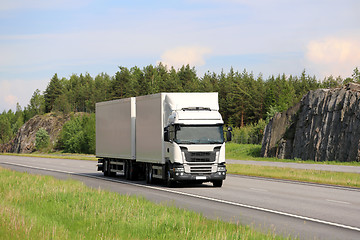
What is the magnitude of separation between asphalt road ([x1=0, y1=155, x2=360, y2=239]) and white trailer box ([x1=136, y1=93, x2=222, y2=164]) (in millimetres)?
1609

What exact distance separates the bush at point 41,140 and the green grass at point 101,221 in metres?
140

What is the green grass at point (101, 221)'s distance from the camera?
31.6 ft

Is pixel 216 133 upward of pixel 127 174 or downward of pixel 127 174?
upward

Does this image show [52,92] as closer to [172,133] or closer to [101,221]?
[172,133]

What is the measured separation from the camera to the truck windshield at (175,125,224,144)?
24203mm

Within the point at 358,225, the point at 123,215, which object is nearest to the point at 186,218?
the point at 123,215

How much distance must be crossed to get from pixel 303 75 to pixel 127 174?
14237 centimetres

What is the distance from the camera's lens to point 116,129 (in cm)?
3080

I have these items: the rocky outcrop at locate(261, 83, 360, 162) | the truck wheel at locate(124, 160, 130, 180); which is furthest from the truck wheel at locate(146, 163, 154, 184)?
the rocky outcrop at locate(261, 83, 360, 162)

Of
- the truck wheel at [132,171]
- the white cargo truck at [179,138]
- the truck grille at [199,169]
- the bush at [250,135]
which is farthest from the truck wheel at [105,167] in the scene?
the bush at [250,135]

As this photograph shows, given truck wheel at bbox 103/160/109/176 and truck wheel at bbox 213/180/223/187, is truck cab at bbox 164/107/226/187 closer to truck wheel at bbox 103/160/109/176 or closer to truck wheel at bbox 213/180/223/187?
truck wheel at bbox 213/180/223/187

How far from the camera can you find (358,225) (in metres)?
13.3

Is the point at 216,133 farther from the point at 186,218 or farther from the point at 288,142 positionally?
the point at 288,142

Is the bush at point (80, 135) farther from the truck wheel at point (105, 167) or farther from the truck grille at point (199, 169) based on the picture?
the truck grille at point (199, 169)
